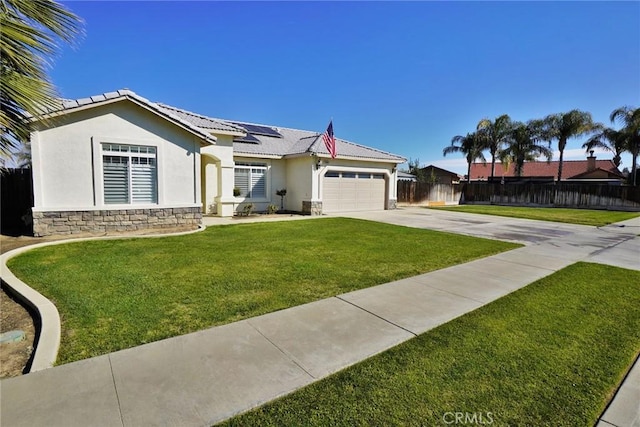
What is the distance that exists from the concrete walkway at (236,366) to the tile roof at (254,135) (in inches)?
363

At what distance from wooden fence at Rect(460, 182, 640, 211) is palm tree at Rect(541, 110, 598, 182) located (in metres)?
5.23

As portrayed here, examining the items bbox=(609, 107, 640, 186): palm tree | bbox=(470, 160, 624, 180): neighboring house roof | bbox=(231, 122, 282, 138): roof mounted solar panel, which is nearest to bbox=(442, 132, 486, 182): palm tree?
bbox=(470, 160, 624, 180): neighboring house roof

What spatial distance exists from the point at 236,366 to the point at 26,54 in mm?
4350

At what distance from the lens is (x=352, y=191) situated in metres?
19.8

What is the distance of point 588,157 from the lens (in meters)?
38.2

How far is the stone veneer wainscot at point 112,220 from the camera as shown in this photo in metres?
9.55

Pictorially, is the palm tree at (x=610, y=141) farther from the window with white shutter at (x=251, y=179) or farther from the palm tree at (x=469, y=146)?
the window with white shutter at (x=251, y=179)

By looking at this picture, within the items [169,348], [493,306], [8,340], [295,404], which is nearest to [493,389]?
[295,404]

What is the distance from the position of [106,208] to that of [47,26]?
24.5 ft

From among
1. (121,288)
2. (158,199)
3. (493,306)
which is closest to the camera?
(493,306)

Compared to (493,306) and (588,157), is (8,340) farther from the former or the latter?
(588,157)

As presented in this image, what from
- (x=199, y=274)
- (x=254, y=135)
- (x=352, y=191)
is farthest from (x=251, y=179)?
(x=199, y=274)

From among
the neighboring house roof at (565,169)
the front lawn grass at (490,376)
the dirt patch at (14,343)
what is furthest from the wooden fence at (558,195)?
the dirt patch at (14,343)

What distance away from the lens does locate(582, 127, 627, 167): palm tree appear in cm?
2972
